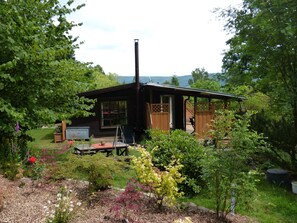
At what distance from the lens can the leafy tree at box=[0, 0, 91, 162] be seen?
4.70m

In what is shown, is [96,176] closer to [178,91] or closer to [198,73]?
[178,91]

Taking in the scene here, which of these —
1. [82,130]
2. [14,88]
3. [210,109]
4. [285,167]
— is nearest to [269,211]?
[285,167]

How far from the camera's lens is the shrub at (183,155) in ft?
15.9

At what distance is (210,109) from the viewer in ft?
41.4

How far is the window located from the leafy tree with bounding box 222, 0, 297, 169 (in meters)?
7.89

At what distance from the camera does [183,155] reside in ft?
16.1

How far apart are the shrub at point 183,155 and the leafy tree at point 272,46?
2430 mm

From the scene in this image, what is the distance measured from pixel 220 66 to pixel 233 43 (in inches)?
1021

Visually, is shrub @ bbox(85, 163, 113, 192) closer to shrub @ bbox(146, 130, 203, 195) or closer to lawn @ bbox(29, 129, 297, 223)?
lawn @ bbox(29, 129, 297, 223)

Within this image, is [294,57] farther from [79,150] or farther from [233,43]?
[79,150]

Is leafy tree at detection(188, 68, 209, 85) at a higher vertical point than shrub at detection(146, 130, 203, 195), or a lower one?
higher

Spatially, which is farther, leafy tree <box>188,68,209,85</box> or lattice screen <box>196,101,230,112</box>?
leafy tree <box>188,68,209,85</box>

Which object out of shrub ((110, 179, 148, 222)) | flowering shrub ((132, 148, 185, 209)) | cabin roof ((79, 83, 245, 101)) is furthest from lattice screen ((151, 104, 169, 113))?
shrub ((110, 179, 148, 222))

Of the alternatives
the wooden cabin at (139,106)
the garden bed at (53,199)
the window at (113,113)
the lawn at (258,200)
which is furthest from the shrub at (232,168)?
the window at (113,113)
